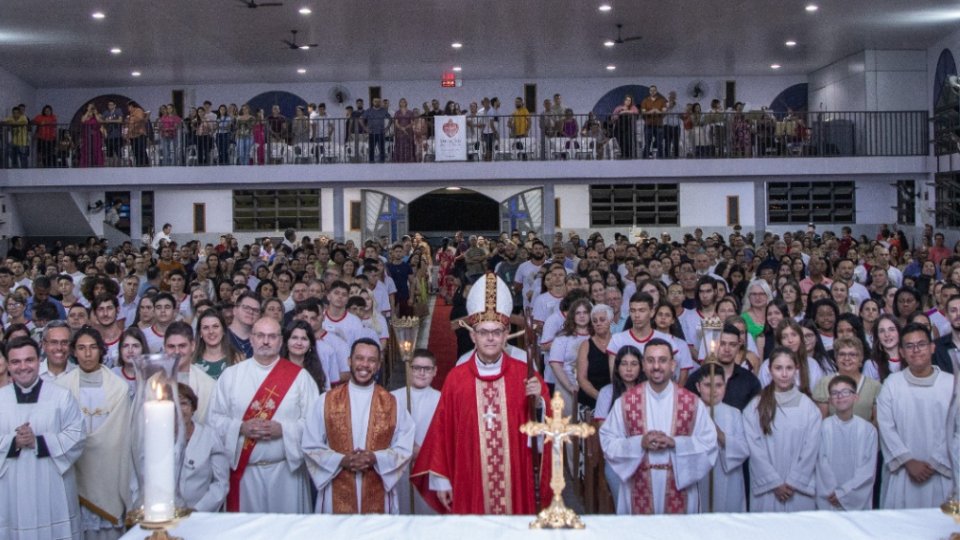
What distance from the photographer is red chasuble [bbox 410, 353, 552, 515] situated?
18.1 feet

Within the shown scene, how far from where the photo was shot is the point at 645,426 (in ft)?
19.9

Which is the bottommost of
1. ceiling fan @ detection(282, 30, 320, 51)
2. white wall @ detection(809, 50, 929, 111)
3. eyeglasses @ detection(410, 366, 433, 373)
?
eyeglasses @ detection(410, 366, 433, 373)

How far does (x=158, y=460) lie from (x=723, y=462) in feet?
13.3

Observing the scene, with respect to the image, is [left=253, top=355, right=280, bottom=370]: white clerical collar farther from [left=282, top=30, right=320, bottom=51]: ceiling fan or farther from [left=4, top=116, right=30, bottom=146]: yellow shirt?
[left=4, top=116, right=30, bottom=146]: yellow shirt

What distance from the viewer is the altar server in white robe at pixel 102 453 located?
639 centimetres

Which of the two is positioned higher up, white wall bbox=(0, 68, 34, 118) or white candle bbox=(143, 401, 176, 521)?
white wall bbox=(0, 68, 34, 118)

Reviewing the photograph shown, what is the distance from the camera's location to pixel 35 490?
5.86 m

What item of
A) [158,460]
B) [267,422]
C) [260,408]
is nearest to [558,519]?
[158,460]

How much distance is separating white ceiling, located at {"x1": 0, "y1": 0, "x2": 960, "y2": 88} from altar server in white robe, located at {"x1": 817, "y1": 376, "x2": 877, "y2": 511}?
600 inches

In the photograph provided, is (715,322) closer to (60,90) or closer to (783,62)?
(783,62)

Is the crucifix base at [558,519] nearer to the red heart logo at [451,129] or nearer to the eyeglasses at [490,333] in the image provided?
the eyeglasses at [490,333]

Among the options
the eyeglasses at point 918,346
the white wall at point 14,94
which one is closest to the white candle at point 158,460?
the eyeglasses at point 918,346

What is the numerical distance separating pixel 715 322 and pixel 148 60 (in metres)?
22.6

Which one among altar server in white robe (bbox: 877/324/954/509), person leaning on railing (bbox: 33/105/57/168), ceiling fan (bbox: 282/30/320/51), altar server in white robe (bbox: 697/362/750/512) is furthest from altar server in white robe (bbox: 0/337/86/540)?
person leaning on railing (bbox: 33/105/57/168)
